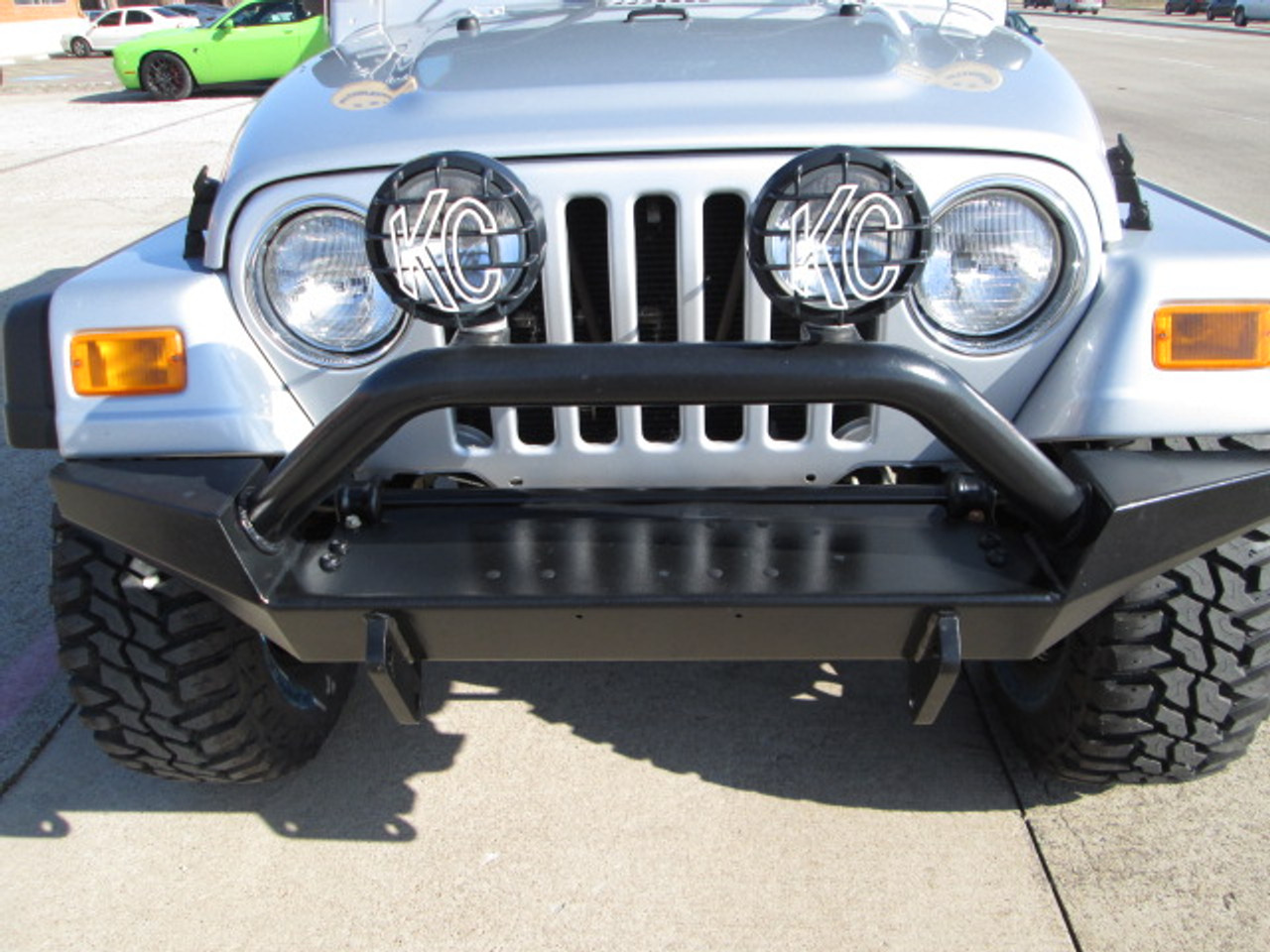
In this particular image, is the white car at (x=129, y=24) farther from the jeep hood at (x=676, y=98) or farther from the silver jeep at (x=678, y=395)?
the silver jeep at (x=678, y=395)

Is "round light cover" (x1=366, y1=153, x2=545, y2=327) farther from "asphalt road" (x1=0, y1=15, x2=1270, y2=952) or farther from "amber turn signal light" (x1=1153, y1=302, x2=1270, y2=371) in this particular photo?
"asphalt road" (x1=0, y1=15, x2=1270, y2=952)

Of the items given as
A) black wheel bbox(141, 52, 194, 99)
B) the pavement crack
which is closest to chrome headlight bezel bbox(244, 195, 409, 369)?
the pavement crack

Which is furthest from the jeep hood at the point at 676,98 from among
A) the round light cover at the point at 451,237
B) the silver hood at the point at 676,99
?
the round light cover at the point at 451,237

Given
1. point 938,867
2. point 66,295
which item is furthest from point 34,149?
point 938,867

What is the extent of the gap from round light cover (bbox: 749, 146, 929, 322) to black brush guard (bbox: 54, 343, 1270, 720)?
7 cm

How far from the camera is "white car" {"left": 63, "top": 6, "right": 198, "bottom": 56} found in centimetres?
2573

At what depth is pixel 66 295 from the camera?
1925 mm

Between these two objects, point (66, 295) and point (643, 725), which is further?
→ point (643, 725)

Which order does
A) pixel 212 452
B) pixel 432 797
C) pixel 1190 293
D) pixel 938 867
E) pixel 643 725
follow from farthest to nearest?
pixel 643 725 → pixel 432 797 → pixel 938 867 → pixel 212 452 → pixel 1190 293

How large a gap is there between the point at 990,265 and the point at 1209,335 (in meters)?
0.35

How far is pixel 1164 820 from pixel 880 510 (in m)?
1.09

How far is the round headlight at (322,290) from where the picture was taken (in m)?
1.91

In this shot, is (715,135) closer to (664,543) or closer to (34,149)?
(664,543)

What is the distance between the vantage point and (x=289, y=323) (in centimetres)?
194
